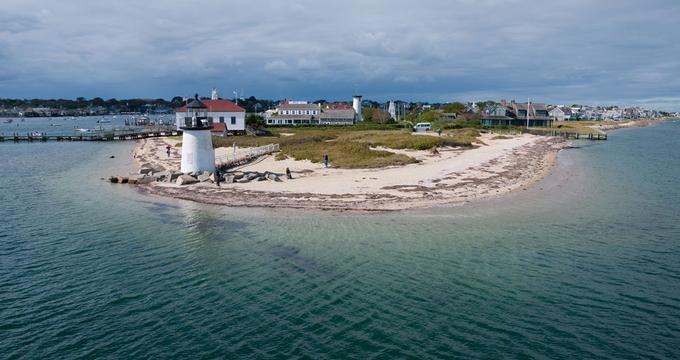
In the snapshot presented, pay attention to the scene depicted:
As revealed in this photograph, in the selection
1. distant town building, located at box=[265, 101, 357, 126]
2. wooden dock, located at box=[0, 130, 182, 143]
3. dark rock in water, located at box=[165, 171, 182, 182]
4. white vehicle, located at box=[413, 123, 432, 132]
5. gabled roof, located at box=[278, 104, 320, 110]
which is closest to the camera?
dark rock in water, located at box=[165, 171, 182, 182]

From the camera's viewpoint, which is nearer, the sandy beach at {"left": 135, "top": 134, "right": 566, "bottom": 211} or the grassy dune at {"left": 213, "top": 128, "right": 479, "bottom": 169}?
the sandy beach at {"left": 135, "top": 134, "right": 566, "bottom": 211}

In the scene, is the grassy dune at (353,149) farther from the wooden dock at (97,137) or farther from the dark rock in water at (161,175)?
the wooden dock at (97,137)

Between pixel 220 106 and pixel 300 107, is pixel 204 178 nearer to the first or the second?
pixel 220 106

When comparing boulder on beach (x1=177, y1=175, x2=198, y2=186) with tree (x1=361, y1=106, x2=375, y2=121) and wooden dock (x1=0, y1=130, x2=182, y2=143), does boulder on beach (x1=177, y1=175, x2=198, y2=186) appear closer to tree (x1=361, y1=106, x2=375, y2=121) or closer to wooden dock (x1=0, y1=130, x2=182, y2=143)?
wooden dock (x1=0, y1=130, x2=182, y2=143)

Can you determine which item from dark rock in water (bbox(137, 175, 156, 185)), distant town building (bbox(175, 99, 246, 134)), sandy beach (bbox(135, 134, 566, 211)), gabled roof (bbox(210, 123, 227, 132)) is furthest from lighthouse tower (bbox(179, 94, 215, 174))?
distant town building (bbox(175, 99, 246, 134))

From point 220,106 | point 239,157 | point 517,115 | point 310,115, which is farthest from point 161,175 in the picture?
point 517,115

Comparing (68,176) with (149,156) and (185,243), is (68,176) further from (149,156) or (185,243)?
(185,243)
